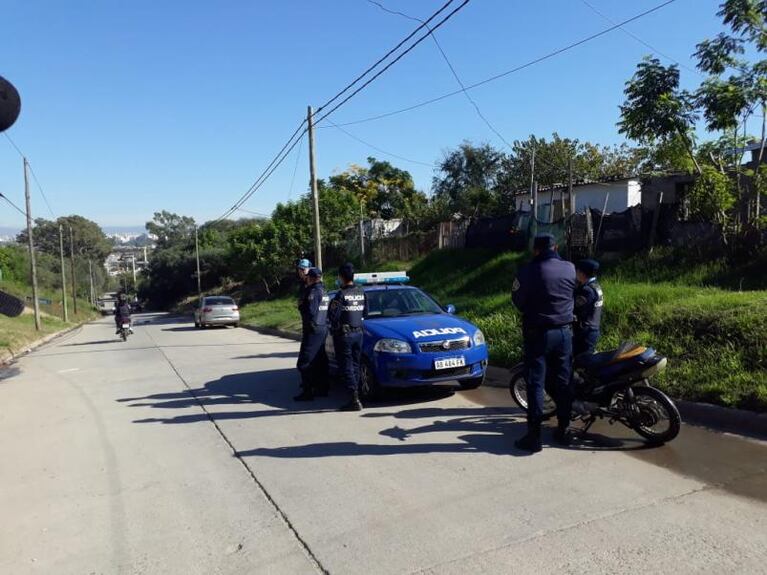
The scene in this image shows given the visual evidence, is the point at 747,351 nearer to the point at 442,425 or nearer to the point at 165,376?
the point at 442,425

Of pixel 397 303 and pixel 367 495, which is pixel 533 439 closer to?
pixel 367 495

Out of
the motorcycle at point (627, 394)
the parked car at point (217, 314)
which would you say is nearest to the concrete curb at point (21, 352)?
the parked car at point (217, 314)

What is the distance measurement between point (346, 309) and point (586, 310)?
2.79 meters

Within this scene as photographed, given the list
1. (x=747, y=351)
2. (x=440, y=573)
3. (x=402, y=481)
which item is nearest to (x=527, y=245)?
(x=747, y=351)

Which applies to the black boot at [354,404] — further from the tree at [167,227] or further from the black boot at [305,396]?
the tree at [167,227]

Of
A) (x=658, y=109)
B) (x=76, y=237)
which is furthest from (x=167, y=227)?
(x=658, y=109)

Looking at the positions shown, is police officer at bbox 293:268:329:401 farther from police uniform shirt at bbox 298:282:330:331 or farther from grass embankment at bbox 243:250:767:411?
grass embankment at bbox 243:250:767:411

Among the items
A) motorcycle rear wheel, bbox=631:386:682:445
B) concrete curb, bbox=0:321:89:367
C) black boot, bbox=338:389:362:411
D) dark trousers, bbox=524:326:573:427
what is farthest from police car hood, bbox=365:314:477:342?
concrete curb, bbox=0:321:89:367

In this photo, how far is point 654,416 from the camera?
5.44 m

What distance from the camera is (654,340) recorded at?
26.2 feet

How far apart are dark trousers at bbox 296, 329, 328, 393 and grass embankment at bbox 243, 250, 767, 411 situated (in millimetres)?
2901

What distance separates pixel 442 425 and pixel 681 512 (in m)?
2.78

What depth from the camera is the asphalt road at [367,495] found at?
3.56m

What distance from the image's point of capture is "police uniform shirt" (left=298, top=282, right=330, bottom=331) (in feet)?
26.5
